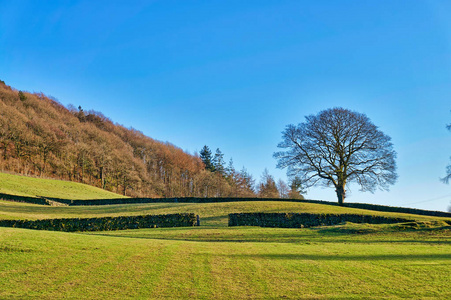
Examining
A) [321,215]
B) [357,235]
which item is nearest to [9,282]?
[357,235]

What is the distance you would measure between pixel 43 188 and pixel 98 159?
Result: 2608 centimetres

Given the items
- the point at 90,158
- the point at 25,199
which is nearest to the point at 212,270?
the point at 25,199

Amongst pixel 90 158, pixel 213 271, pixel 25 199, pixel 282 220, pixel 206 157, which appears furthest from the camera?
pixel 206 157

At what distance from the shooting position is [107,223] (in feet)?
88.2

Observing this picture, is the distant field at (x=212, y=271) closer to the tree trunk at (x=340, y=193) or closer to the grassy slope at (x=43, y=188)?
the tree trunk at (x=340, y=193)

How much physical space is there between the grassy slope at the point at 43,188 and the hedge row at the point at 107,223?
27.7m

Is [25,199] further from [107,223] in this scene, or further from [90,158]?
[90,158]

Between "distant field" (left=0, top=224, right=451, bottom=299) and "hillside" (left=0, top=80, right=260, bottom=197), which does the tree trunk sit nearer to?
"distant field" (left=0, top=224, right=451, bottom=299)

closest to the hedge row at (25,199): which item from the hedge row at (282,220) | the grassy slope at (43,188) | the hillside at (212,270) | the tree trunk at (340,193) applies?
the grassy slope at (43,188)

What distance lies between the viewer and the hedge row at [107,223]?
80.4 feet

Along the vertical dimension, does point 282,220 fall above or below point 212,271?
above

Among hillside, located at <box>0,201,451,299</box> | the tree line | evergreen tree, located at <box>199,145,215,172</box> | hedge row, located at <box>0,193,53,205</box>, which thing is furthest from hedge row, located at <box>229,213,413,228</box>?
evergreen tree, located at <box>199,145,215,172</box>

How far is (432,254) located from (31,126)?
87.0 metres

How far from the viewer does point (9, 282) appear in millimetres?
8906
